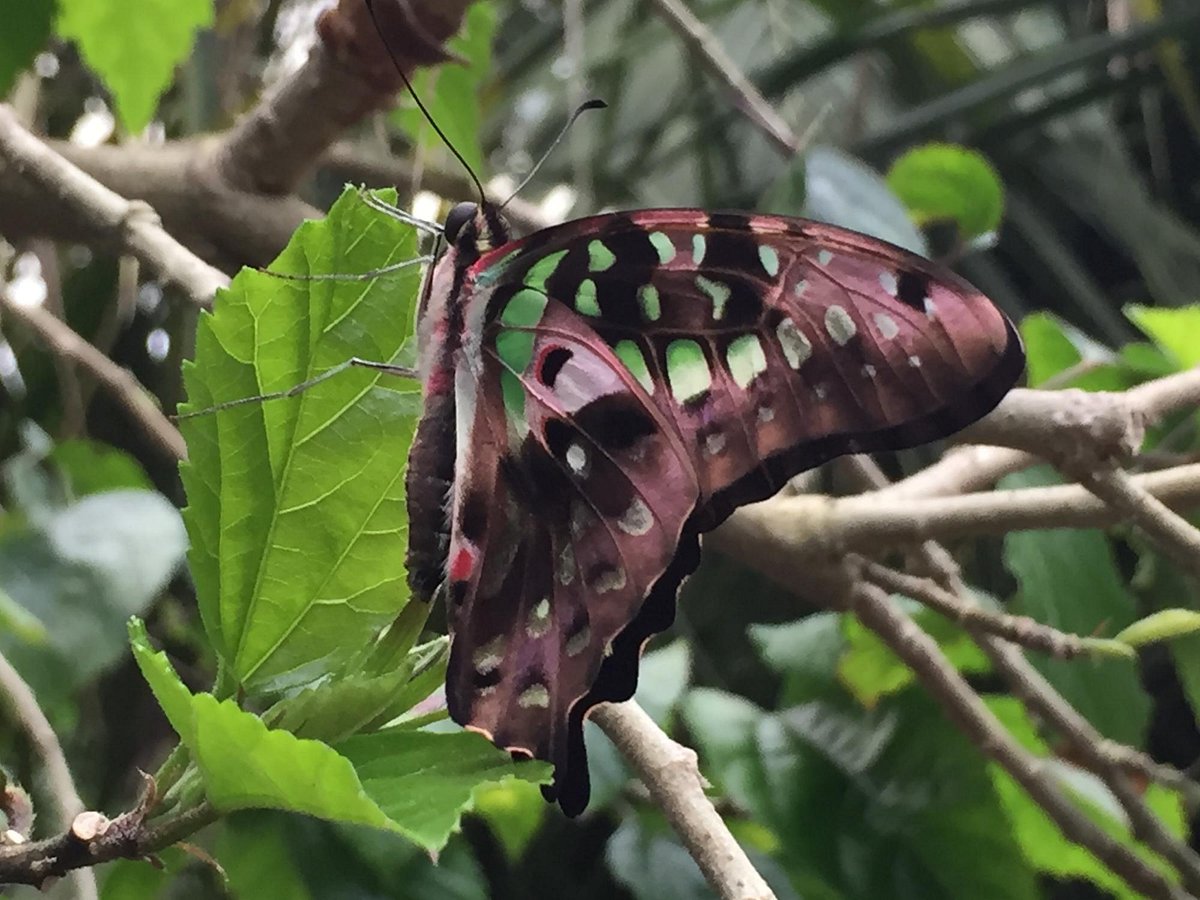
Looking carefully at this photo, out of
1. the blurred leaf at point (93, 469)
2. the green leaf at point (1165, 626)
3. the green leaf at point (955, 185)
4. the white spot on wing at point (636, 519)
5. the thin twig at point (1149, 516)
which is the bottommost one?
the green leaf at point (1165, 626)

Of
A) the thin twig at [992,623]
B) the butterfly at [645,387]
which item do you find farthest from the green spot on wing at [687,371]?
the thin twig at [992,623]

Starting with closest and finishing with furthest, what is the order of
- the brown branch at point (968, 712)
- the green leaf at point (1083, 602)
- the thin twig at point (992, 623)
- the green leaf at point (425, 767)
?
the green leaf at point (425, 767) < the thin twig at point (992, 623) < the brown branch at point (968, 712) < the green leaf at point (1083, 602)

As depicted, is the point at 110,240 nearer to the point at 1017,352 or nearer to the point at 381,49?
the point at 381,49

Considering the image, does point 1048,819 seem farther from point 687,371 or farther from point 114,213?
point 114,213

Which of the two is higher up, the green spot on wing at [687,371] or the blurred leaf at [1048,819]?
the green spot on wing at [687,371]

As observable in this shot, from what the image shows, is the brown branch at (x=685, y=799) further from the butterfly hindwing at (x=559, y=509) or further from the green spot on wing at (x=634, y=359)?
the green spot on wing at (x=634, y=359)

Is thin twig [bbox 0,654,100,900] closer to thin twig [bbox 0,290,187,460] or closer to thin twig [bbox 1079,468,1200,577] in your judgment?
thin twig [bbox 0,290,187,460]

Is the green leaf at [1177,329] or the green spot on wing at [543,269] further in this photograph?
the green leaf at [1177,329]
